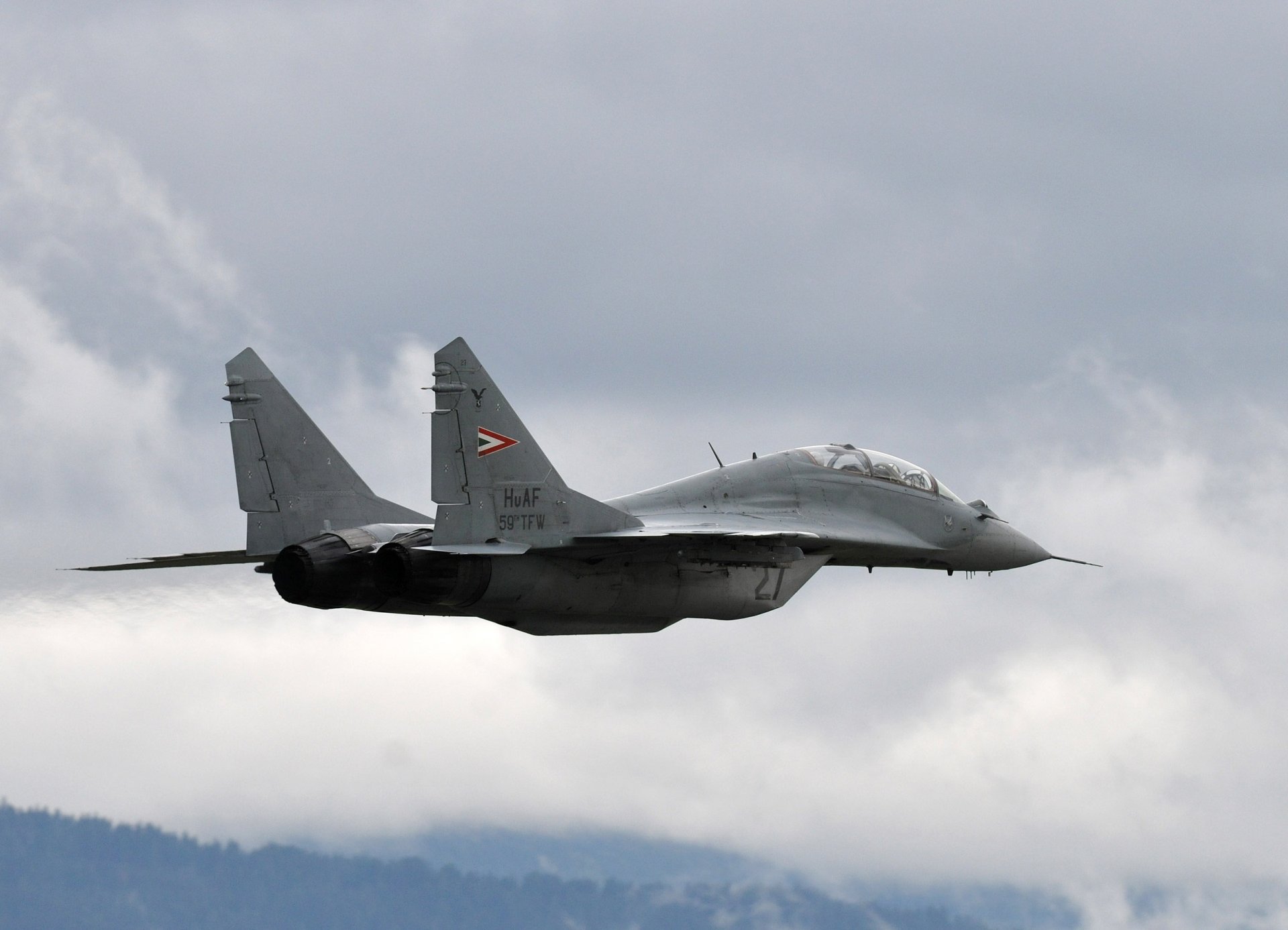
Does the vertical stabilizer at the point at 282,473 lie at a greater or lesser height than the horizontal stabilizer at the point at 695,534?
greater

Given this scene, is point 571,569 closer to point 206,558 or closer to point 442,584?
point 442,584

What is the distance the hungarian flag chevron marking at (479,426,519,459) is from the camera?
25969mm

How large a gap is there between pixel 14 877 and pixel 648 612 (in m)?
130

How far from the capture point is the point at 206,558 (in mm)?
29812

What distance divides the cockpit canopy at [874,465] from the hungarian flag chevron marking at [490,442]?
6.86 m

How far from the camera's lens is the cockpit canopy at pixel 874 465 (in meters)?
31.3

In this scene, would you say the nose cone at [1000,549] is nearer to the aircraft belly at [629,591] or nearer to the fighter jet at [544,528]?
the fighter jet at [544,528]

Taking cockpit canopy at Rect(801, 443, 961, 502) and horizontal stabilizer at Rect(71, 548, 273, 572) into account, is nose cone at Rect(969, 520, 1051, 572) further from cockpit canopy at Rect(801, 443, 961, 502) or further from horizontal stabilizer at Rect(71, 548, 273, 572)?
horizontal stabilizer at Rect(71, 548, 273, 572)

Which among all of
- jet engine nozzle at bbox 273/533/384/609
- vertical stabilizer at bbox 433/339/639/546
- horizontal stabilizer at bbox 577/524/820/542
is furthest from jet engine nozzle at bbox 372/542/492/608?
horizontal stabilizer at bbox 577/524/820/542

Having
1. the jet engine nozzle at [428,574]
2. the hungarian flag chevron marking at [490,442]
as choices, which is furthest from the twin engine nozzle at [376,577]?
the hungarian flag chevron marking at [490,442]

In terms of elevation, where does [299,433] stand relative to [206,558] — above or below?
above

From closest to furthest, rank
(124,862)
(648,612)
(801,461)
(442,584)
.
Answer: (442,584)
(648,612)
(801,461)
(124,862)

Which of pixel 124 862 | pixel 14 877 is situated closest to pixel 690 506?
pixel 14 877

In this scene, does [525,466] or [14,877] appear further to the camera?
[14,877]
